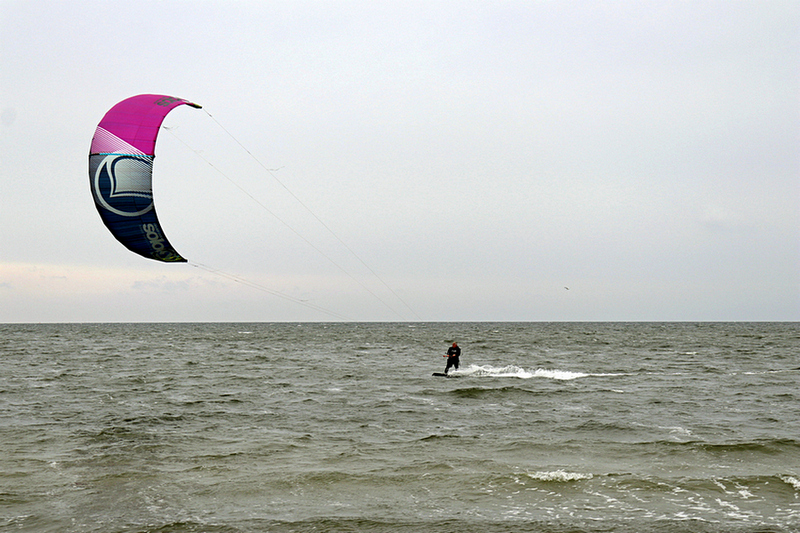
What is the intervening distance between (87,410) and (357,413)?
860 cm

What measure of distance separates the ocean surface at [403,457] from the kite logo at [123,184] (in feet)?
18.6

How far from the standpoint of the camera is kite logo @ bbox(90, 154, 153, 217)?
53.5ft

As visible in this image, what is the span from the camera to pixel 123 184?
16.3 metres

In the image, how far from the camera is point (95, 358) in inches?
1842

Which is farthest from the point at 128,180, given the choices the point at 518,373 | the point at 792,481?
the point at 518,373

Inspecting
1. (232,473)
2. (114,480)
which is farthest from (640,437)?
(114,480)

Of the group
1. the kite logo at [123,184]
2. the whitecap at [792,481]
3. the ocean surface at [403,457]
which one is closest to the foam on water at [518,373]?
the ocean surface at [403,457]

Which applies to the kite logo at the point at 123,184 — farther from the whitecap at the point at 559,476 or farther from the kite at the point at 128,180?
the whitecap at the point at 559,476

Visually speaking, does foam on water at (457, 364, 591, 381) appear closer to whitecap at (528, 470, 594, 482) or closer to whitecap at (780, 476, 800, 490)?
whitecap at (780, 476, 800, 490)

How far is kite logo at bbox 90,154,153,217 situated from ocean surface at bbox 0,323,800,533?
224 inches

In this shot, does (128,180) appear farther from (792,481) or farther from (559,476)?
(792,481)

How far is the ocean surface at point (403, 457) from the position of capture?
33.9 ft

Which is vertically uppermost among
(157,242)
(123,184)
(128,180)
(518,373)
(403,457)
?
(128,180)

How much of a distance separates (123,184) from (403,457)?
372 inches
